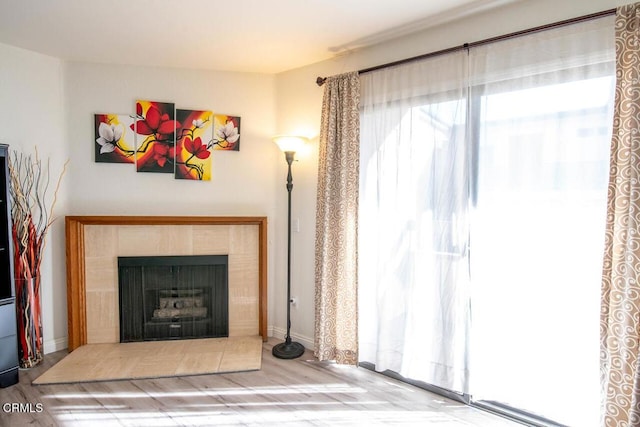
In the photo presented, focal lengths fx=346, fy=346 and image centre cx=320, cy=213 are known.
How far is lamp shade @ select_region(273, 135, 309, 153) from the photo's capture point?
2850 mm

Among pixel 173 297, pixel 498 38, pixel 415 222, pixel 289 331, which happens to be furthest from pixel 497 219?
pixel 173 297

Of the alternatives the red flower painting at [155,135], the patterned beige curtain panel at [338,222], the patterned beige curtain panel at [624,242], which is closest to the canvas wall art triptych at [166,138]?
the red flower painting at [155,135]

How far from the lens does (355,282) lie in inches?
106

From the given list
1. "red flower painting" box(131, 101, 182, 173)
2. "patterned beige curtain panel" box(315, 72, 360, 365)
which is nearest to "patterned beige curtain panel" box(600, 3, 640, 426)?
"patterned beige curtain panel" box(315, 72, 360, 365)

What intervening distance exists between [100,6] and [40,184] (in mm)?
1649

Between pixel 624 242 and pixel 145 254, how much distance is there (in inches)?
135

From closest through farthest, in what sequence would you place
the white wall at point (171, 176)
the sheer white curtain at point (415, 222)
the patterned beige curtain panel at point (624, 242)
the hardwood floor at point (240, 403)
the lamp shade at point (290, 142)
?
the patterned beige curtain panel at point (624, 242)
the hardwood floor at point (240, 403)
the sheer white curtain at point (415, 222)
the lamp shade at point (290, 142)
the white wall at point (171, 176)

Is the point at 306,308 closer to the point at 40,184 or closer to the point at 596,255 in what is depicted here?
the point at 596,255

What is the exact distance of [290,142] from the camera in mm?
2869

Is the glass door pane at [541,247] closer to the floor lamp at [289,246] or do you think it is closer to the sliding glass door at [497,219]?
the sliding glass door at [497,219]

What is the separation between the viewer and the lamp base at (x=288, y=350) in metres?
2.96

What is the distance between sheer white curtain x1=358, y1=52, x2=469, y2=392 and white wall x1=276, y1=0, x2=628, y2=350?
6.5 inches

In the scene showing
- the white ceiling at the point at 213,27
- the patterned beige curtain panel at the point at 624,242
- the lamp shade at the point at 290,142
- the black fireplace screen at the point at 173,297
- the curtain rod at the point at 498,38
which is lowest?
the black fireplace screen at the point at 173,297

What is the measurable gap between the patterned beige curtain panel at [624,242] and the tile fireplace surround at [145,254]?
8.24ft
